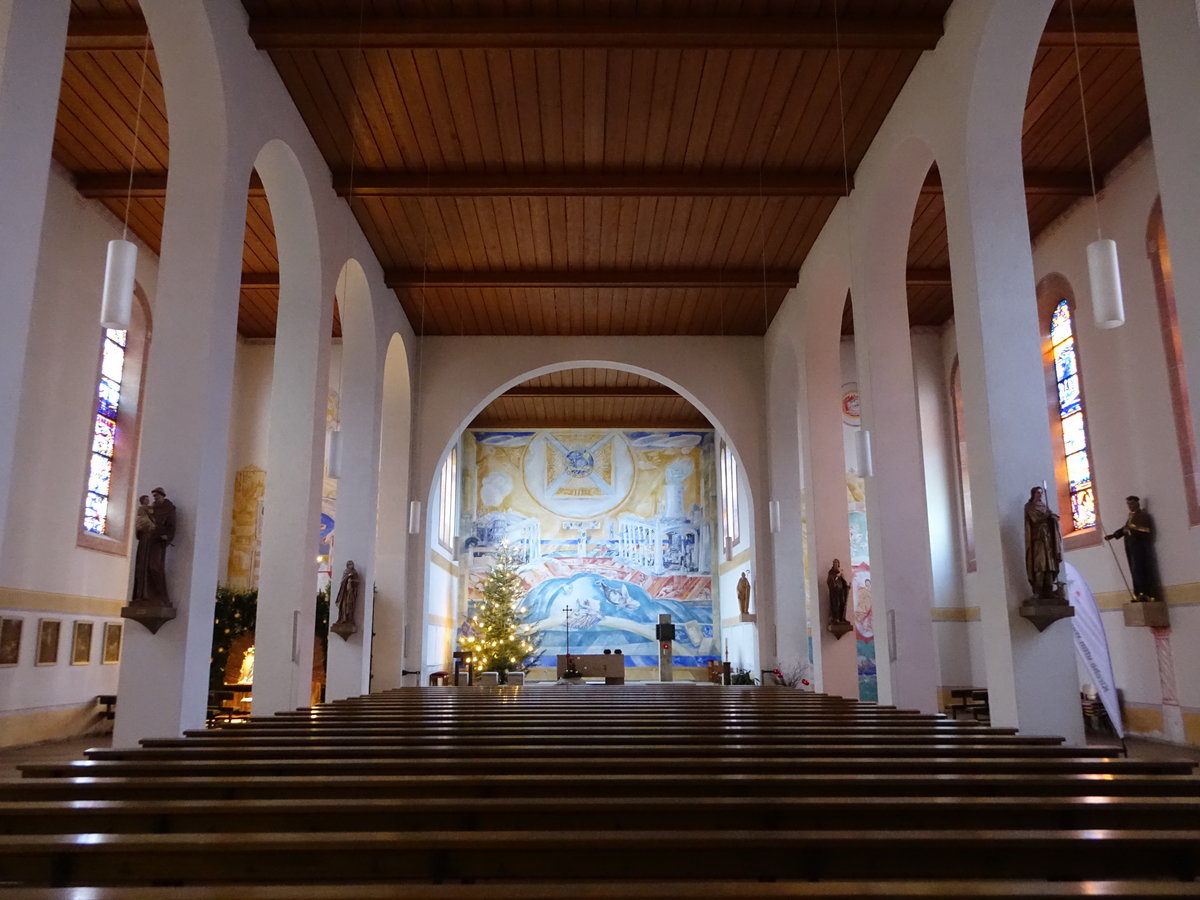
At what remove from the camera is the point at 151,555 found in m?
5.95

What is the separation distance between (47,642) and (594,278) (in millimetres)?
7397

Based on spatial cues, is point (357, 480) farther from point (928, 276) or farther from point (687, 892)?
point (687, 892)

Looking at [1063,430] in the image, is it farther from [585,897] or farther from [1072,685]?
[585,897]

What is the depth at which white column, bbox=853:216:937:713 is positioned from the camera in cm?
841

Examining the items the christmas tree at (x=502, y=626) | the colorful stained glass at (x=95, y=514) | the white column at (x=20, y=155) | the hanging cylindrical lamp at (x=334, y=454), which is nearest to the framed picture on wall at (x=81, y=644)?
the colorful stained glass at (x=95, y=514)

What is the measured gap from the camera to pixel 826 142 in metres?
9.17

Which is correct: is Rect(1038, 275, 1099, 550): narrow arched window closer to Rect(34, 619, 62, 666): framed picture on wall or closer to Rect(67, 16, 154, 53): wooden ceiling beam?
Rect(67, 16, 154, 53): wooden ceiling beam

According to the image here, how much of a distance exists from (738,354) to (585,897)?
13.0 m

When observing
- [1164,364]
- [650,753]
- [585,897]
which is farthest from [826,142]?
[585,897]

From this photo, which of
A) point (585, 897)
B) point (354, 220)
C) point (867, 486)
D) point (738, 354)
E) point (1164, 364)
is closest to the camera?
point (585, 897)

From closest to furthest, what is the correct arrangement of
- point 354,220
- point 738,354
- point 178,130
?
point 178,130 → point 354,220 → point 738,354

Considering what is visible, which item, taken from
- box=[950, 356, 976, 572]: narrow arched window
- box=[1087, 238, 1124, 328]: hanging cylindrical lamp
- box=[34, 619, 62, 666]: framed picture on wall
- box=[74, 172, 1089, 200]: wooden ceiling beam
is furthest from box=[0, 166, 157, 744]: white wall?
box=[950, 356, 976, 572]: narrow arched window

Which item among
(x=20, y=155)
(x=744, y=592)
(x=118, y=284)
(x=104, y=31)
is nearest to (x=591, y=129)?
(x=104, y=31)

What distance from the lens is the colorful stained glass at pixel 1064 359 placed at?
11648mm
